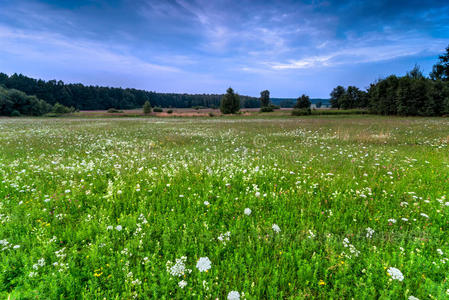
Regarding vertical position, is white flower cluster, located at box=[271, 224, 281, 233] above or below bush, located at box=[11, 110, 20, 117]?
below

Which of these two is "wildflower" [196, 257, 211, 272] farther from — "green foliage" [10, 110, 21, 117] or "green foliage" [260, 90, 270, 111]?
"green foliage" [260, 90, 270, 111]

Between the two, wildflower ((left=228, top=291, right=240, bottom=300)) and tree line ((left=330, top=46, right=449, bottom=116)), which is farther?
tree line ((left=330, top=46, right=449, bottom=116))

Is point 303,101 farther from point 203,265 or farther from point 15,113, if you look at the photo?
Result: point 15,113

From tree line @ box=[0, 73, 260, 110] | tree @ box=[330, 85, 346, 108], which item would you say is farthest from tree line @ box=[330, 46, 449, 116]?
tree line @ box=[0, 73, 260, 110]

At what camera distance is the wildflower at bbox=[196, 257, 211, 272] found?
2264 millimetres

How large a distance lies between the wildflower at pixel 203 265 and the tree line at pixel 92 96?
12121 cm

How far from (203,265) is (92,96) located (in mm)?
135421

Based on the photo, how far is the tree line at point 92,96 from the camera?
94500 mm

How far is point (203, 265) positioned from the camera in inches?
91.1

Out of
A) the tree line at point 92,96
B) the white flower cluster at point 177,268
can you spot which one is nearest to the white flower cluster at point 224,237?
the white flower cluster at point 177,268

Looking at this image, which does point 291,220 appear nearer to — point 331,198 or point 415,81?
point 331,198

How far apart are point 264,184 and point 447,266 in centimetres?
309

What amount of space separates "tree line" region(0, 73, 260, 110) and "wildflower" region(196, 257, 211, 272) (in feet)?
398

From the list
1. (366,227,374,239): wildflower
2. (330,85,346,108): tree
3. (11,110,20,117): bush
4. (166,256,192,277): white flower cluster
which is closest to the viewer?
(166,256,192,277): white flower cluster
